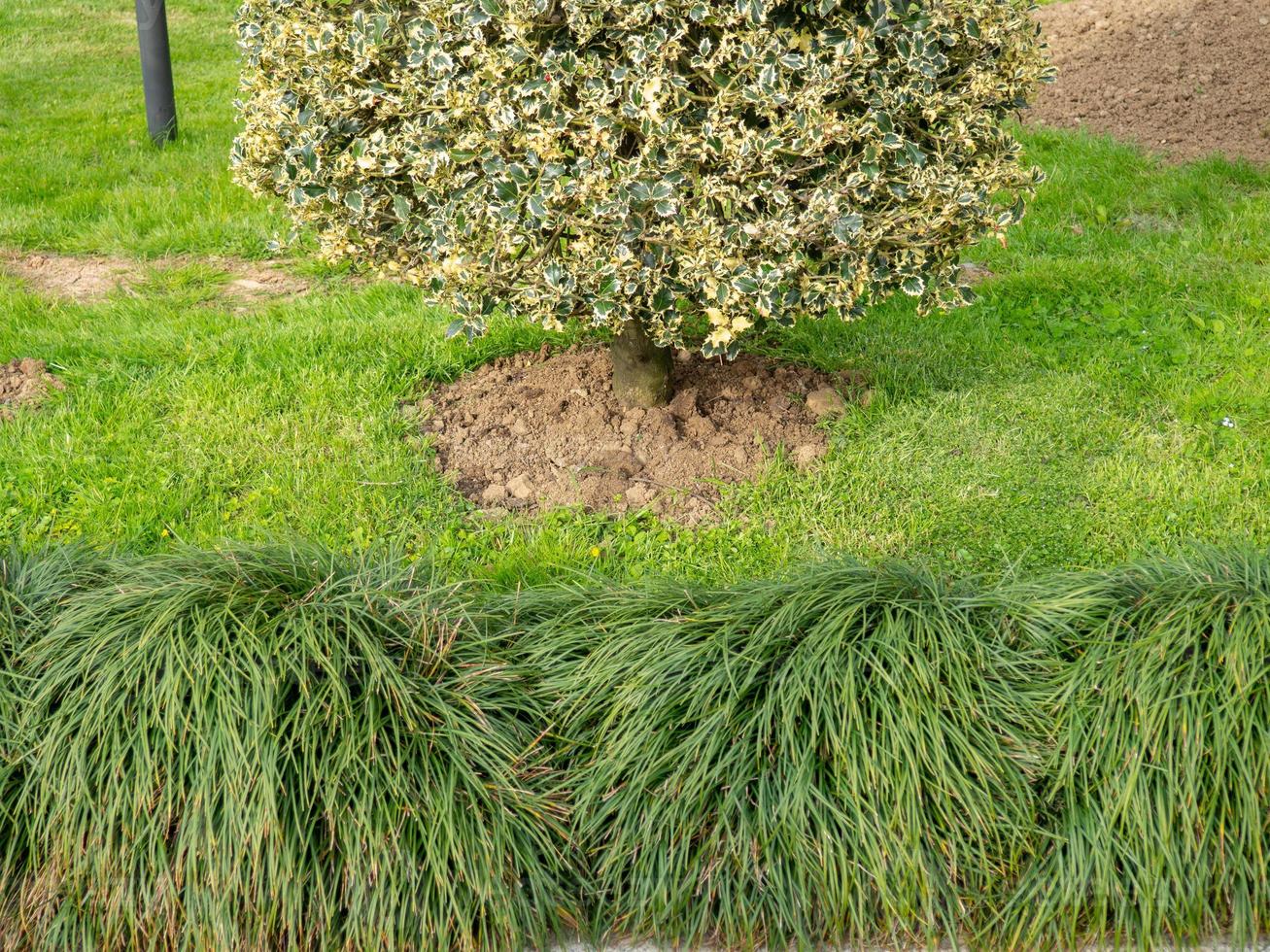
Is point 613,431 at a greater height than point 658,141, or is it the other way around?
point 658,141

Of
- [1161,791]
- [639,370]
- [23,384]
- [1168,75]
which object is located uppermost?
[1168,75]

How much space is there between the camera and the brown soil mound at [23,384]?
5129 millimetres

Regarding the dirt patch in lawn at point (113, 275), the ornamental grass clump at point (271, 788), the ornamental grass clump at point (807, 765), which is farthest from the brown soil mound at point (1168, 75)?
the ornamental grass clump at point (271, 788)

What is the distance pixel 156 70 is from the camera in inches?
319

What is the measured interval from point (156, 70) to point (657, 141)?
5656 mm

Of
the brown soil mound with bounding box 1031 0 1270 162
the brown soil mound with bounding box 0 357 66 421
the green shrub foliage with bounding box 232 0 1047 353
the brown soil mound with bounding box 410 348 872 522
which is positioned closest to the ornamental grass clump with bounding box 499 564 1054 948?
the green shrub foliage with bounding box 232 0 1047 353

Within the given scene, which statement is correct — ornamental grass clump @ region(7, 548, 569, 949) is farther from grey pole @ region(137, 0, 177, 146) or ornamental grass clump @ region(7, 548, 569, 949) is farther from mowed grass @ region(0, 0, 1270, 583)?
grey pole @ region(137, 0, 177, 146)

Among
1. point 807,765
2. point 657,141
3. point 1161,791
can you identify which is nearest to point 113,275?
point 657,141

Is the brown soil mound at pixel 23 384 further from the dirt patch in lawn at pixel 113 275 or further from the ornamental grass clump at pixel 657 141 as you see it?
the ornamental grass clump at pixel 657 141

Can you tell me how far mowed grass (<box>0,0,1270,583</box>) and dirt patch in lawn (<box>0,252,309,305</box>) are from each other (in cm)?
9

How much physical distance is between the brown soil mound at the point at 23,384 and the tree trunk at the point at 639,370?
95.8 inches

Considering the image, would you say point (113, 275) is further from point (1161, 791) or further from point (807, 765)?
A: point (1161, 791)

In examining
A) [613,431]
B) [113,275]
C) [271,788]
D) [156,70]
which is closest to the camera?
[271,788]

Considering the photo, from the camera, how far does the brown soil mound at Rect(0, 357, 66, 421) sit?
513cm
